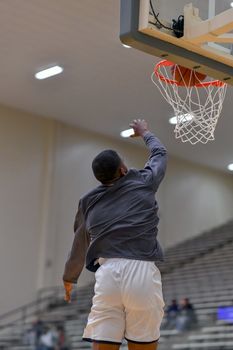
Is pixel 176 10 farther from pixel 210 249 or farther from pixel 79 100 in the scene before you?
pixel 210 249

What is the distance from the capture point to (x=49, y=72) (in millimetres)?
14688

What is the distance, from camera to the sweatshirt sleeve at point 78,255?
366 cm

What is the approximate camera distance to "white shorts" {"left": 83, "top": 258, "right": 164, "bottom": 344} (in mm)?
3320

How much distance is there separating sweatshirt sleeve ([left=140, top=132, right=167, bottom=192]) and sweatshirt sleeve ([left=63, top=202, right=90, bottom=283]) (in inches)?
16.8

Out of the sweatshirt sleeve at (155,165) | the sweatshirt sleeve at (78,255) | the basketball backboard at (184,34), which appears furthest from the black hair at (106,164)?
the basketball backboard at (184,34)

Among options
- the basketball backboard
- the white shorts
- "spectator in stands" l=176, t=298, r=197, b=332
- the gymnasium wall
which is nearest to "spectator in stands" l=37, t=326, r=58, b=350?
"spectator in stands" l=176, t=298, r=197, b=332

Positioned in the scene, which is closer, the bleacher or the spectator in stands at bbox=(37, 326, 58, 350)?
the bleacher

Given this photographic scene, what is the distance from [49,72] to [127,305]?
11.8 metres

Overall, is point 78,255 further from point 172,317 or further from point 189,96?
point 172,317

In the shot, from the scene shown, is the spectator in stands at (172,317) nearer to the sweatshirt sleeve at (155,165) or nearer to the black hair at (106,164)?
the sweatshirt sleeve at (155,165)

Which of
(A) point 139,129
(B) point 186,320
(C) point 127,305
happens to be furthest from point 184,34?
(B) point 186,320

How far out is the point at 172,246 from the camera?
65.5 ft

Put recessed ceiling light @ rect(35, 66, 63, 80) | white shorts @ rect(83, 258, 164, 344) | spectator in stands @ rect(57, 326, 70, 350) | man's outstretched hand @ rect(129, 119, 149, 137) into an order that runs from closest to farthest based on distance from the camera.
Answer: white shorts @ rect(83, 258, 164, 344) < man's outstretched hand @ rect(129, 119, 149, 137) < spectator in stands @ rect(57, 326, 70, 350) < recessed ceiling light @ rect(35, 66, 63, 80)

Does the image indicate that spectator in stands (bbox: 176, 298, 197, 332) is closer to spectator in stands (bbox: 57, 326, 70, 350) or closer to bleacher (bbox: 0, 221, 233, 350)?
bleacher (bbox: 0, 221, 233, 350)
